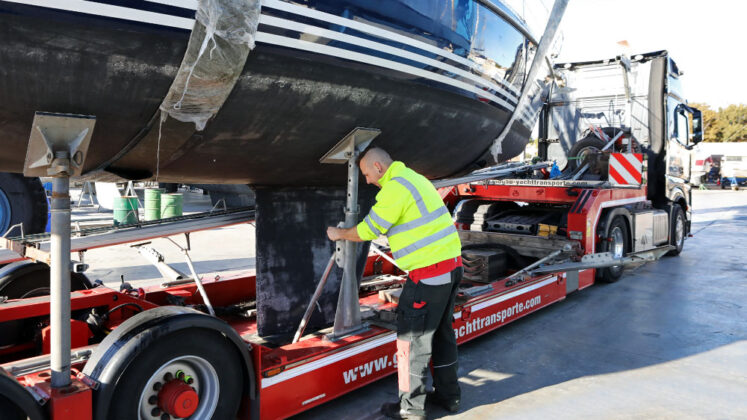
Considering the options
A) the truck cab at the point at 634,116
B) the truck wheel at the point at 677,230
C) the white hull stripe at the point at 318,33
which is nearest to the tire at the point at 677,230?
the truck wheel at the point at 677,230

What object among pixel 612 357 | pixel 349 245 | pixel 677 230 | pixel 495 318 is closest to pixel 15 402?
pixel 349 245

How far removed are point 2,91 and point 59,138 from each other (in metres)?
0.27

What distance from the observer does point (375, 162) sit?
306cm

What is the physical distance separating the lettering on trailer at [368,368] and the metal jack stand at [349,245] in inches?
8.7

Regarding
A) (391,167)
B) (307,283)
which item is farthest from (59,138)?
(307,283)

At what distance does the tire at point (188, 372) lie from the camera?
7.93 feet

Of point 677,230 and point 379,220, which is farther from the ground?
point 379,220

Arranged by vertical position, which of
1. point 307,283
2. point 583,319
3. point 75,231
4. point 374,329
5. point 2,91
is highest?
point 2,91

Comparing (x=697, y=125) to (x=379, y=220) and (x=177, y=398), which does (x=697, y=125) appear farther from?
(x=177, y=398)

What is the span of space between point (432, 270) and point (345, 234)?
0.55 metres

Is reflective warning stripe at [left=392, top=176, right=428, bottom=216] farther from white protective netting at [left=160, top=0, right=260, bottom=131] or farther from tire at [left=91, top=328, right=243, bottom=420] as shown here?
tire at [left=91, top=328, right=243, bottom=420]

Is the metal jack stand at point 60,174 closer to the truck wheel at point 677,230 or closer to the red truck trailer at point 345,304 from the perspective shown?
the red truck trailer at point 345,304

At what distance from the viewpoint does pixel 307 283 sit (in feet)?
12.1

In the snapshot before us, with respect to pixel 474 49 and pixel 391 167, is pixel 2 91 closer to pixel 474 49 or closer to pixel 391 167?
pixel 391 167
